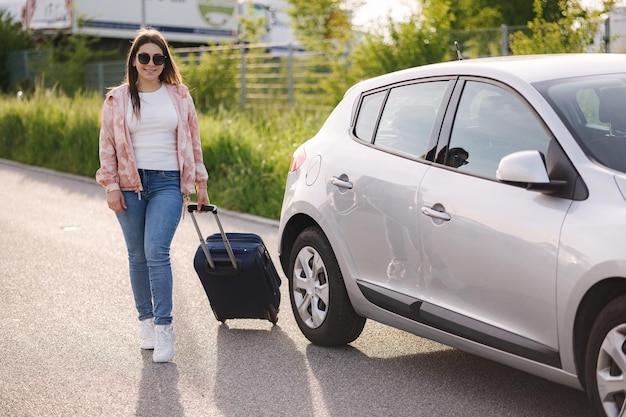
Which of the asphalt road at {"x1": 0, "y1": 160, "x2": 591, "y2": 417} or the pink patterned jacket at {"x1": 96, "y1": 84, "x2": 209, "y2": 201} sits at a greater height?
the pink patterned jacket at {"x1": 96, "y1": 84, "x2": 209, "y2": 201}

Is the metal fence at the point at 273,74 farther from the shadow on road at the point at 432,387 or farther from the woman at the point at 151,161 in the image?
the shadow on road at the point at 432,387

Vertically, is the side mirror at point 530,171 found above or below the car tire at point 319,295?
above

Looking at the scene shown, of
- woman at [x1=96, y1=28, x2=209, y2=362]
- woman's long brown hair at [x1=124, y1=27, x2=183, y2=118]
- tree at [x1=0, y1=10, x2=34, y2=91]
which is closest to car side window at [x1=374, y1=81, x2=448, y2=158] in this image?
woman at [x1=96, y1=28, x2=209, y2=362]

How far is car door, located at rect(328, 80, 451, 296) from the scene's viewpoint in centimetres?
615

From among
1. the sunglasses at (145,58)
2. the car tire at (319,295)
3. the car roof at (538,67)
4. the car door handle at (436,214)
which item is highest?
the car roof at (538,67)

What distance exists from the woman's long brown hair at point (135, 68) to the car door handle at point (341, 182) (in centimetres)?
115

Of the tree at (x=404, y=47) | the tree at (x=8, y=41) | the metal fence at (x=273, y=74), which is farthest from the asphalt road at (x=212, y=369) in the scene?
the tree at (x=8, y=41)

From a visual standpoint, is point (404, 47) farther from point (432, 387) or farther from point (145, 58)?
point (432, 387)

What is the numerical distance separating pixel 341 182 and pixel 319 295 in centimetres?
73

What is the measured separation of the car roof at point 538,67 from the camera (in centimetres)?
574

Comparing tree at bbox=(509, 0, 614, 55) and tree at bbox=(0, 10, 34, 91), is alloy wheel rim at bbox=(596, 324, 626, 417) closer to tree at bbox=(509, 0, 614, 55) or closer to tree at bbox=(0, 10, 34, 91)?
tree at bbox=(509, 0, 614, 55)

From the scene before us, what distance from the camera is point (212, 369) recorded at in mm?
6742

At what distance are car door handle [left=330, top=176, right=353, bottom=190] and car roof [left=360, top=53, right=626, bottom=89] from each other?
0.80 meters

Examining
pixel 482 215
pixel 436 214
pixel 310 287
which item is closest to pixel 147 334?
pixel 310 287
